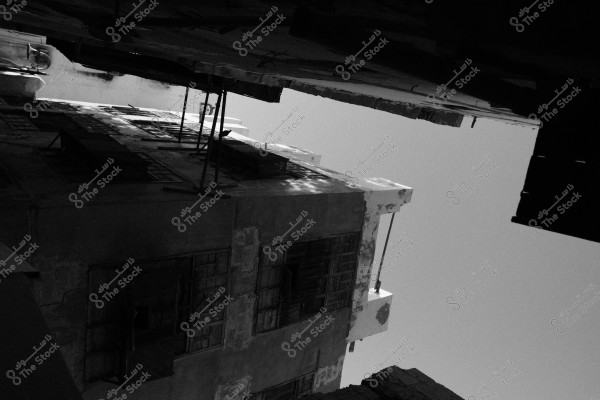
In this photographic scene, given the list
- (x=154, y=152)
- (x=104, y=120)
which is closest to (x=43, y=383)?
(x=154, y=152)

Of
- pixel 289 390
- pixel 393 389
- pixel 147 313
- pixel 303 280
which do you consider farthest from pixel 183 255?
pixel 289 390

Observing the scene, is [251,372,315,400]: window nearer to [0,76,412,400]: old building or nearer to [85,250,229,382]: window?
[0,76,412,400]: old building

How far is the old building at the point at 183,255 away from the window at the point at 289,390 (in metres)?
0.05

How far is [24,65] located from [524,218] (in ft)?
75.2

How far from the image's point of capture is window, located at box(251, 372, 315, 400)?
13.7 m

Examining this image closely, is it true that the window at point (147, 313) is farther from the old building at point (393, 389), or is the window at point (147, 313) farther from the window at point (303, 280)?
the old building at point (393, 389)

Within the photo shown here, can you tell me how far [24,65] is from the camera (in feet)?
70.7

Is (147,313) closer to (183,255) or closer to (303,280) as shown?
(183,255)

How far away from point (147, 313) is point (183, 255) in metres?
1.40

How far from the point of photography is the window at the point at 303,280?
12609 mm

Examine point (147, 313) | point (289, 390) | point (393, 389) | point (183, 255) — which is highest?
point (393, 389)

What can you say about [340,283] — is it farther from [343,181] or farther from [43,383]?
[43,383]

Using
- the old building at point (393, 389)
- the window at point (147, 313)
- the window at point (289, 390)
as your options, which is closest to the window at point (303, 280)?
the window at point (147, 313)

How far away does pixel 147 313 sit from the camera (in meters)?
9.91
